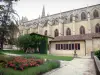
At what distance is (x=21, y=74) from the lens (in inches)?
256

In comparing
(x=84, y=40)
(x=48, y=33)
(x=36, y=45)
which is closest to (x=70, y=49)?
(x=84, y=40)

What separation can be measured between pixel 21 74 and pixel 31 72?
0.72 meters

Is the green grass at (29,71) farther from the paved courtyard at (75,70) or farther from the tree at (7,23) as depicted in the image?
the tree at (7,23)

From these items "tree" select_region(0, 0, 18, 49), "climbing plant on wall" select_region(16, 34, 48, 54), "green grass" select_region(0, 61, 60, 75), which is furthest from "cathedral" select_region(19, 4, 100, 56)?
"green grass" select_region(0, 61, 60, 75)

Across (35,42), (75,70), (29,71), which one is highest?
(35,42)

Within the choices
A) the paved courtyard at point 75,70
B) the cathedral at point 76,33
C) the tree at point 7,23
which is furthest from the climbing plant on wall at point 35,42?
the paved courtyard at point 75,70

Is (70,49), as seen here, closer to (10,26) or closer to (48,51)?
(48,51)

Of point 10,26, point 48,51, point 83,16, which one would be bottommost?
point 48,51

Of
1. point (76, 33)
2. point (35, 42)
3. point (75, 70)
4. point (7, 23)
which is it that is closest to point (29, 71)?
point (75, 70)

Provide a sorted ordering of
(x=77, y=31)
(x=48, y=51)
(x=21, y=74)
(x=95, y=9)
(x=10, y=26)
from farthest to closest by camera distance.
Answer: (x=95, y=9) → (x=77, y=31) → (x=48, y=51) → (x=10, y=26) → (x=21, y=74)

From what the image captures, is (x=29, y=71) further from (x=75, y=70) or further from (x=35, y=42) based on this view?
(x=35, y=42)

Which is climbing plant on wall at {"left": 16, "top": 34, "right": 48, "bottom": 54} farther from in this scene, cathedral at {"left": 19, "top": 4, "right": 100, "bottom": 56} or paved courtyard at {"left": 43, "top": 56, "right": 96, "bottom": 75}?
paved courtyard at {"left": 43, "top": 56, "right": 96, "bottom": 75}

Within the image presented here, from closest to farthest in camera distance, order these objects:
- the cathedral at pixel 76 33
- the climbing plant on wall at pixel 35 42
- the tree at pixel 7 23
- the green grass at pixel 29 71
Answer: the green grass at pixel 29 71
the tree at pixel 7 23
the cathedral at pixel 76 33
the climbing plant on wall at pixel 35 42

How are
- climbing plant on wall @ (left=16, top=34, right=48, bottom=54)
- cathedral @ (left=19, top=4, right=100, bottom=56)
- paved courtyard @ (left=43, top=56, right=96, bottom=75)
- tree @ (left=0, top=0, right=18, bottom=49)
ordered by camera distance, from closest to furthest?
1. paved courtyard @ (left=43, top=56, right=96, bottom=75)
2. tree @ (left=0, top=0, right=18, bottom=49)
3. cathedral @ (left=19, top=4, right=100, bottom=56)
4. climbing plant on wall @ (left=16, top=34, right=48, bottom=54)
